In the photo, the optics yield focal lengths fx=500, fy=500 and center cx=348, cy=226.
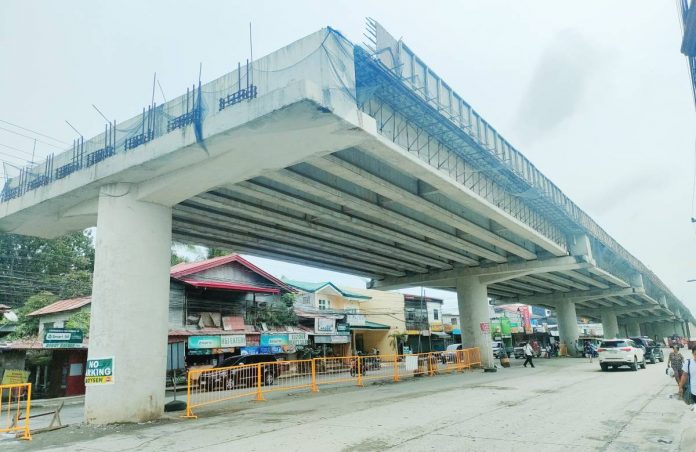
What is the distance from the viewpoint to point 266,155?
473 inches

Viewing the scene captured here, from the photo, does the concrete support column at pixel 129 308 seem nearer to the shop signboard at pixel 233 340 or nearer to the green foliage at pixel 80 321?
the green foliage at pixel 80 321

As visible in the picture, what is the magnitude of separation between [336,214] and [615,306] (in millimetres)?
61403

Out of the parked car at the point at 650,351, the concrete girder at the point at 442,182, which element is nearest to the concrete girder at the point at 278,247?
the concrete girder at the point at 442,182

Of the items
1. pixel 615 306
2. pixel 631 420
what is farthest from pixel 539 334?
pixel 631 420

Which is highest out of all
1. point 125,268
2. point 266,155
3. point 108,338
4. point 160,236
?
point 266,155

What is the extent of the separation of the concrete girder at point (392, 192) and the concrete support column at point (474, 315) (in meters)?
7.55

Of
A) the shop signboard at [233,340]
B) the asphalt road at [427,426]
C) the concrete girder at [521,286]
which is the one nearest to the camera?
the asphalt road at [427,426]

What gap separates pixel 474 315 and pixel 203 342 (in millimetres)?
16642

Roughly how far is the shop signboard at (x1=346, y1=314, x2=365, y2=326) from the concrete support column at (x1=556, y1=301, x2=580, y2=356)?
2218cm

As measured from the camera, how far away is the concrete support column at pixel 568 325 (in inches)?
1970

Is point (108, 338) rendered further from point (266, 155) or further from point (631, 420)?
point (631, 420)

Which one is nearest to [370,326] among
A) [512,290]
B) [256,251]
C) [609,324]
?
[512,290]

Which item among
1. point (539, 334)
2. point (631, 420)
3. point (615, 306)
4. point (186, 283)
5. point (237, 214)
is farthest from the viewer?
point (539, 334)

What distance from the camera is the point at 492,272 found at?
1233 inches
